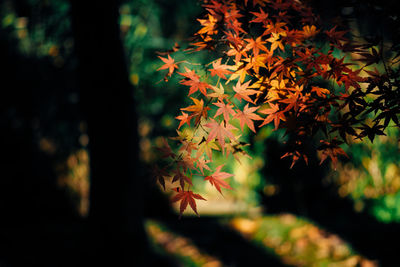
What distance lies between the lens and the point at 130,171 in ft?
9.02

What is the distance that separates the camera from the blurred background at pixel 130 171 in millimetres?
2621

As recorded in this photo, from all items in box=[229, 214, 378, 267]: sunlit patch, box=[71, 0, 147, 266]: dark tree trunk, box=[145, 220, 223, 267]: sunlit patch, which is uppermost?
box=[71, 0, 147, 266]: dark tree trunk

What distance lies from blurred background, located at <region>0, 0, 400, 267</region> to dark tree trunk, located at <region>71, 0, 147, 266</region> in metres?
0.01

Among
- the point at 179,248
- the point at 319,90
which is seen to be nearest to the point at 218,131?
the point at 319,90

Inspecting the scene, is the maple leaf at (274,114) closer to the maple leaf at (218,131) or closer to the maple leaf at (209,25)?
the maple leaf at (218,131)

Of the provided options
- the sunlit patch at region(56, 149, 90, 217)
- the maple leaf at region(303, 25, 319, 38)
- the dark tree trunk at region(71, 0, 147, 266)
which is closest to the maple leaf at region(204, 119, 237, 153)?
the maple leaf at region(303, 25, 319, 38)

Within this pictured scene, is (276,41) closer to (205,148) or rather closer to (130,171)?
(205,148)

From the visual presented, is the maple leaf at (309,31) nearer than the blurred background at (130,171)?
Yes

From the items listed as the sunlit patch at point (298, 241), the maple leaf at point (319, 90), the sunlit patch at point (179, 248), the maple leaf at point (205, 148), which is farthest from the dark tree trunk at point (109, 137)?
the maple leaf at point (319, 90)

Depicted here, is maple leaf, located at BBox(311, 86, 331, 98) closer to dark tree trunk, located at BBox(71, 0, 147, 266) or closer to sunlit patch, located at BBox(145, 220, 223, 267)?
dark tree trunk, located at BBox(71, 0, 147, 266)

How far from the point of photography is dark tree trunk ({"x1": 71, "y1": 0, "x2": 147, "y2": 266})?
2480 millimetres

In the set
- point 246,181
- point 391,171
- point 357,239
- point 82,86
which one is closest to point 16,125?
point 82,86

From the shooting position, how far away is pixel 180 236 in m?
4.09

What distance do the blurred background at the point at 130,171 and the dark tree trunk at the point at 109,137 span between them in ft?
0.03
